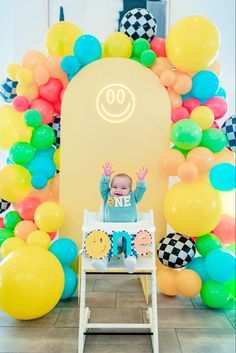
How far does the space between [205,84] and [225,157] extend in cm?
47

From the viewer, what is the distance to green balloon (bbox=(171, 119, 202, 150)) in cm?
234

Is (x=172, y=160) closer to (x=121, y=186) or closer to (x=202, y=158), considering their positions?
(x=202, y=158)

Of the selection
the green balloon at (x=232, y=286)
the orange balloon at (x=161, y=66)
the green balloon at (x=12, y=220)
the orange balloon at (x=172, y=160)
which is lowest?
the green balloon at (x=232, y=286)

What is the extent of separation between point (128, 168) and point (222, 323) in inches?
42.2

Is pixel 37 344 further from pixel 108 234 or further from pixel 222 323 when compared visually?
pixel 222 323

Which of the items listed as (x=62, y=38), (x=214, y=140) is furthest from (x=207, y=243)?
(x=62, y=38)

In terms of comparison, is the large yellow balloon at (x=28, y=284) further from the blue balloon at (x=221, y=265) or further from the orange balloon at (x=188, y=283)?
the blue balloon at (x=221, y=265)

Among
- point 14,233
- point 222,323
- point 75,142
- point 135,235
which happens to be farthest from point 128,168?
point 222,323

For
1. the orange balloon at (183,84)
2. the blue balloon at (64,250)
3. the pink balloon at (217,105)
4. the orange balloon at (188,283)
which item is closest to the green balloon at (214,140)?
the pink balloon at (217,105)

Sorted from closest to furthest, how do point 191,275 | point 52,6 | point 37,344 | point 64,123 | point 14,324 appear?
point 37,344 → point 14,324 → point 191,275 → point 64,123 → point 52,6

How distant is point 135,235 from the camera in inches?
77.6

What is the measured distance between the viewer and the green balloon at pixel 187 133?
2340 millimetres

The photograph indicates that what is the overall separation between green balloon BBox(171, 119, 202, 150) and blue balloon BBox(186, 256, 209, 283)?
703 millimetres

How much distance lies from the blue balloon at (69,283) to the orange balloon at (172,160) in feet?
2.88
